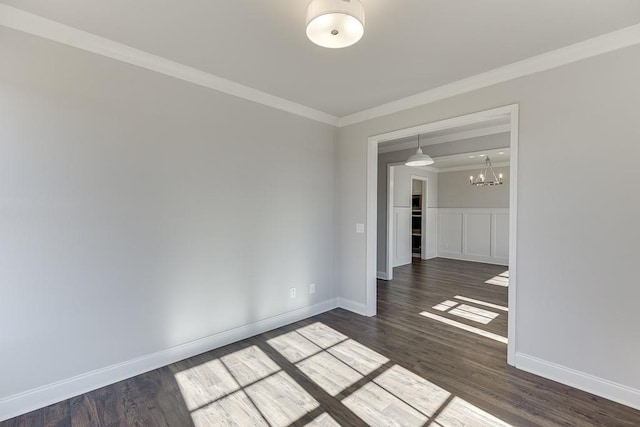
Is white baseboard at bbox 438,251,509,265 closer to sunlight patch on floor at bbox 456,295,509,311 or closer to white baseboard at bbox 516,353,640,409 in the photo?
sunlight patch on floor at bbox 456,295,509,311

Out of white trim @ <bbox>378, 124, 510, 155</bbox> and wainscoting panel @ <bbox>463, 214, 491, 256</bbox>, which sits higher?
white trim @ <bbox>378, 124, 510, 155</bbox>

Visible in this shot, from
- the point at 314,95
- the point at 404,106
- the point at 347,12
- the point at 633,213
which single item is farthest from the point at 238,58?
the point at 633,213

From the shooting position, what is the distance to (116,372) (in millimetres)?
2238

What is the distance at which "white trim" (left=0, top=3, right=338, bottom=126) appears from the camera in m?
1.87

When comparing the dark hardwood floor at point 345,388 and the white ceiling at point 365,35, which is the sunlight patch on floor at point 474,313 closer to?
the dark hardwood floor at point 345,388

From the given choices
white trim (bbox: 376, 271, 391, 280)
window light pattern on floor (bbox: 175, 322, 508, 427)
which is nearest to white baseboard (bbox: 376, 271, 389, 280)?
white trim (bbox: 376, 271, 391, 280)

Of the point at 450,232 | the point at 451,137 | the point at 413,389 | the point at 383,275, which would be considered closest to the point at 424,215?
the point at 450,232

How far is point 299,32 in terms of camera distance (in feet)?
6.65

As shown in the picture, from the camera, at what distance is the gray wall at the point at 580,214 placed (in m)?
2.02

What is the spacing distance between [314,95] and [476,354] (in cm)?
307

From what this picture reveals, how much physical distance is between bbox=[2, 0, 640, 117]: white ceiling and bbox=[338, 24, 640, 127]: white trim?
0.23ft

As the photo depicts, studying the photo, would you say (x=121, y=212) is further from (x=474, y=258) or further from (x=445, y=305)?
(x=474, y=258)

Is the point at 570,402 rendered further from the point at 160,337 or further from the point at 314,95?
the point at 314,95

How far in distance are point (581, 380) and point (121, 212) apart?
3.72 meters
